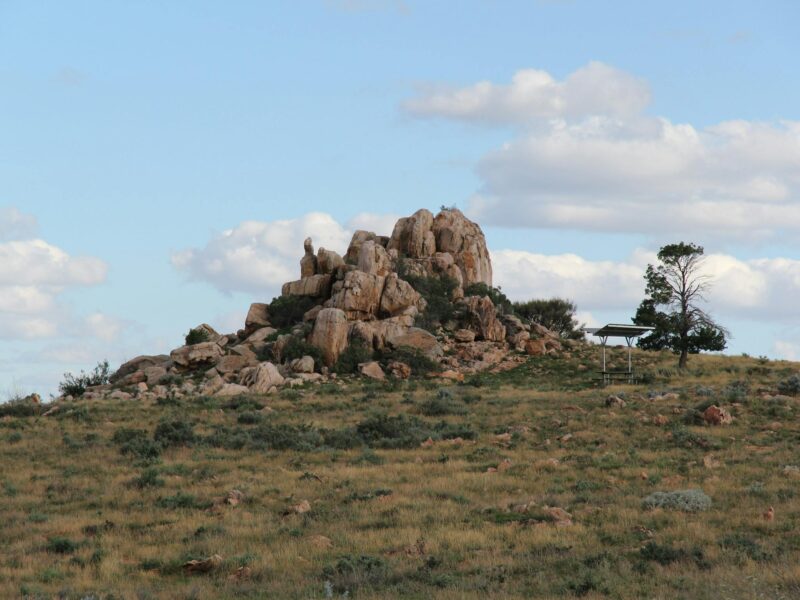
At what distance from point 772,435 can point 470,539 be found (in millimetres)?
15065

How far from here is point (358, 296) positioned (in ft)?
175

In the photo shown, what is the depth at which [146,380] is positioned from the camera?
49875 millimetres

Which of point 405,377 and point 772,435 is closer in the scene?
point 772,435

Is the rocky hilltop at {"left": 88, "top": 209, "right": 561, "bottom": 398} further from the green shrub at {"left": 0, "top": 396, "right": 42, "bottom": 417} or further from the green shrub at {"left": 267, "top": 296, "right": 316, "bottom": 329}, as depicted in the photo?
the green shrub at {"left": 0, "top": 396, "right": 42, "bottom": 417}

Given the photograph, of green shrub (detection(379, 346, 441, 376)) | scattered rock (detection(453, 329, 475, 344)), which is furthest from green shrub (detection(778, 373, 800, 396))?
scattered rock (detection(453, 329, 475, 344))

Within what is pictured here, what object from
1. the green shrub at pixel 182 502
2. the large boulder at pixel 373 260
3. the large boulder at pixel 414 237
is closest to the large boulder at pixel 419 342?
the large boulder at pixel 373 260

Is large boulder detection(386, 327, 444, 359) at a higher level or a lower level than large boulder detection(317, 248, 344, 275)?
lower

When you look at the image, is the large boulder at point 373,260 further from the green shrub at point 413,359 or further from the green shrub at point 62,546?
the green shrub at point 62,546

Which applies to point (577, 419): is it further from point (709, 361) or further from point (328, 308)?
point (709, 361)

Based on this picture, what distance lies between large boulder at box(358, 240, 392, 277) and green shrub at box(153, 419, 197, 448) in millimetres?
26356

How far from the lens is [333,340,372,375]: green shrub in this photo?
161ft

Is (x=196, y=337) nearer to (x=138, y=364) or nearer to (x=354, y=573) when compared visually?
(x=138, y=364)

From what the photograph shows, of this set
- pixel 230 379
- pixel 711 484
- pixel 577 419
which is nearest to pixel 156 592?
pixel 711 484

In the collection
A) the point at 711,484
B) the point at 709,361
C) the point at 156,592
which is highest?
the point at 709,361
